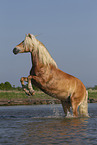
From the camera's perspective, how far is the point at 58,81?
11773mm

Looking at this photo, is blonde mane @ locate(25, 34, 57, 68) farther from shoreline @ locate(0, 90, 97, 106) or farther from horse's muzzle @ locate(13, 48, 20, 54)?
shoreline @ locate(0, 90, 97, 106)

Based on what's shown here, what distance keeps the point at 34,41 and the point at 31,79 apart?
144cm

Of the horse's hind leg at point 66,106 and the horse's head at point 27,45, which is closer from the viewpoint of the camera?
the horse's head at point 27,45

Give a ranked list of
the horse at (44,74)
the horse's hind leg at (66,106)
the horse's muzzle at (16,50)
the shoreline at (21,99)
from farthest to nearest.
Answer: the shoreline at (21,99), the horse's hind leg at (66,106), the horse's muzzle at (16,50), the horse at (44,74)

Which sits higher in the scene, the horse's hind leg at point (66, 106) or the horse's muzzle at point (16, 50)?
the horse's muzzle at point (16, 50)

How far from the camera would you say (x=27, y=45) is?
11445 mm

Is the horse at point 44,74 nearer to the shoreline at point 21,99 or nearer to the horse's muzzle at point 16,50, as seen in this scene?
the horse's muzzle at point 16,50

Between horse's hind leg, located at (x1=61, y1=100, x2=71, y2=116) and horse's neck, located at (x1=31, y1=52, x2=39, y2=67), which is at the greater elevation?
horse's neck, located at (x1=31, y1=52, x2=39, y2=67)

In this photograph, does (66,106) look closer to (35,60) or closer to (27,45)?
(35,60)

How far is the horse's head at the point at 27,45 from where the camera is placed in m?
11.4

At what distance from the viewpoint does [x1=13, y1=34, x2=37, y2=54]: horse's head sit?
11.4 meters

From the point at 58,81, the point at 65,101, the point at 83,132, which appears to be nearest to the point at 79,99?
the point at 65,101

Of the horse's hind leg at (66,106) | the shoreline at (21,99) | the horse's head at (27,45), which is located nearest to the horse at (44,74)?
the horse's head at (27,45)

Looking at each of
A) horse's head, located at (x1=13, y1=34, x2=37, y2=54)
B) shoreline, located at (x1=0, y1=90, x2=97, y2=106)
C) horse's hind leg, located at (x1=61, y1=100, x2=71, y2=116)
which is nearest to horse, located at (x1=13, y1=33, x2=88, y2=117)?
horse's head, located at (x1=13, y1=34, x2=37, y2=54)
